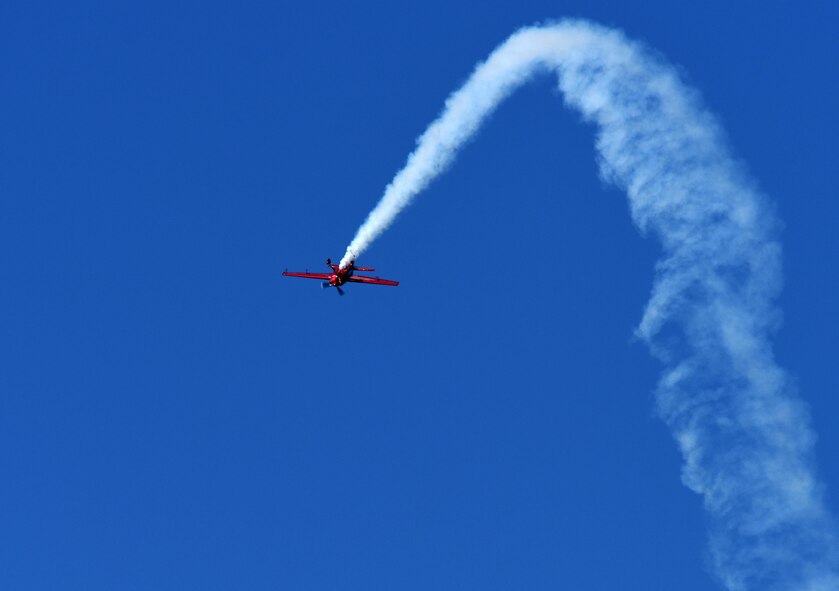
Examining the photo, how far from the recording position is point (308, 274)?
126938 mm

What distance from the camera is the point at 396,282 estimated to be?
411 feet

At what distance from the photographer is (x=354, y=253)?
121m

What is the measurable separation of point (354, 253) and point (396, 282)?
5.03 metres

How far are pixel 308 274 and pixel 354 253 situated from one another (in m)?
6.54

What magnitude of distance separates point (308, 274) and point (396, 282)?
4.65m
